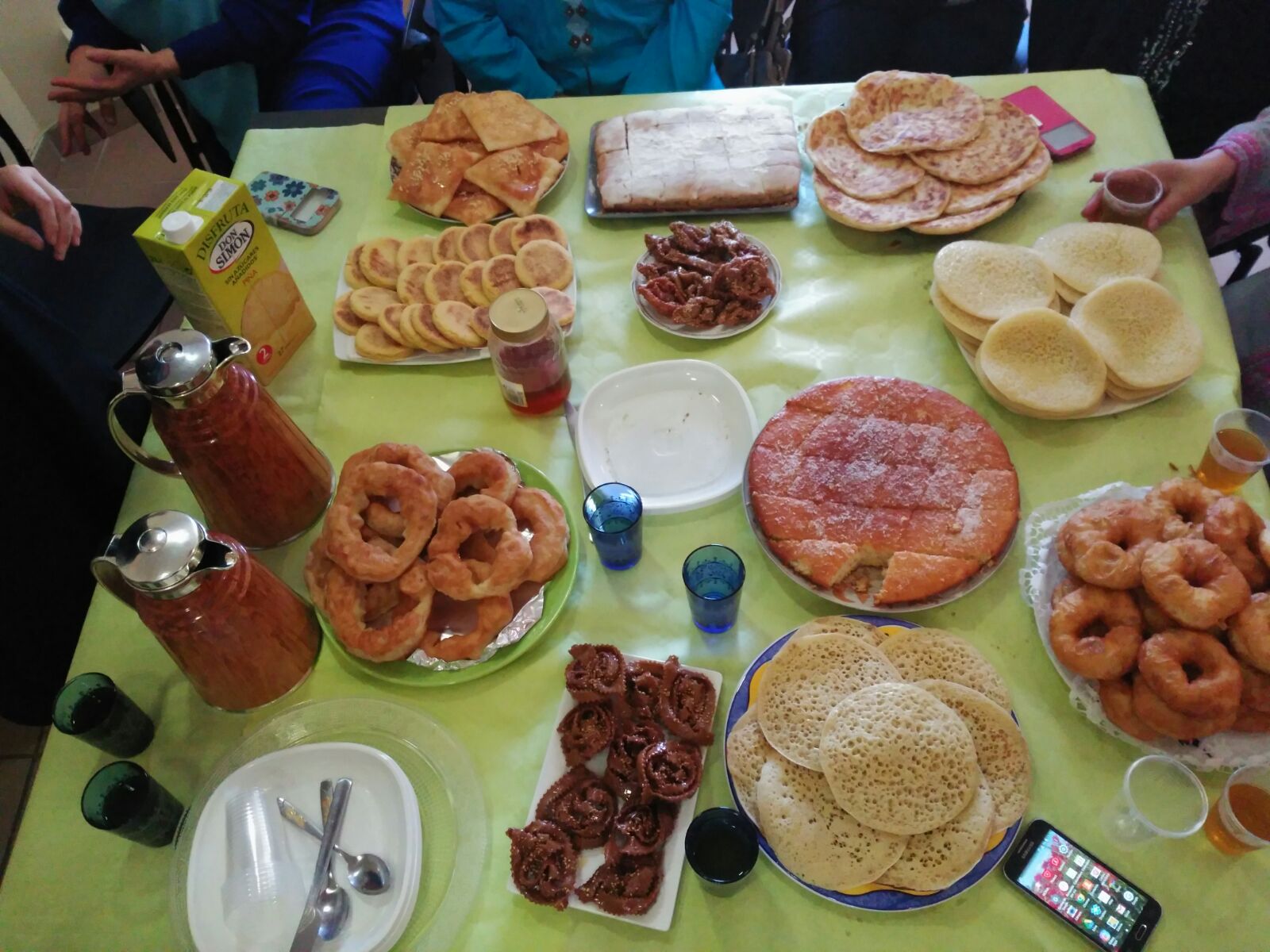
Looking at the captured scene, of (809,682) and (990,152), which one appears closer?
(809,682)

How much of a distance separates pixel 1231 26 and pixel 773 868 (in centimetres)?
263

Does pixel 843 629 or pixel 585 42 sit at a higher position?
pixel 585 42

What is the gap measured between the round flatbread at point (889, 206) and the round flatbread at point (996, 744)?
128 centimetres

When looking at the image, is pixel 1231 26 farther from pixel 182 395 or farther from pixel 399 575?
pixel 182 395

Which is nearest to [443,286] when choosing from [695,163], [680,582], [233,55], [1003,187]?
[695,163]

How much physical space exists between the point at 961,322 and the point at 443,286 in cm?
130

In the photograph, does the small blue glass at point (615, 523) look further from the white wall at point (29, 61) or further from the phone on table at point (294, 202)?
the white wall at point (29, 61)

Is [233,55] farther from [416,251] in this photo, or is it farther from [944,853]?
[944,853]

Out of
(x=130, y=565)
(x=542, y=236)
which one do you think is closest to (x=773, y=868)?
(x=130, y=565)

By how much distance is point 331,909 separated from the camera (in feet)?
4.06

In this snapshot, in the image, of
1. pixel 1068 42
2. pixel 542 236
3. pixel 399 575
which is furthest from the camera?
pixel 1068 42

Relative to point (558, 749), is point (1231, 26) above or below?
above

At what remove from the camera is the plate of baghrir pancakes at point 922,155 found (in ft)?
6.87

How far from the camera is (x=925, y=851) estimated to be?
121cm
